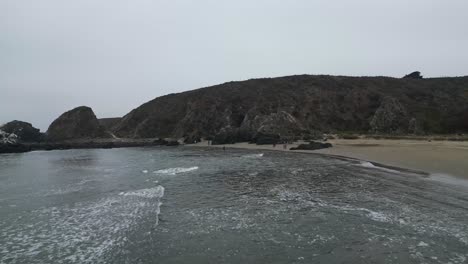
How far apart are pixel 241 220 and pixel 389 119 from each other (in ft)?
191

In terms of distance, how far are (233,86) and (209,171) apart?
61330 mm

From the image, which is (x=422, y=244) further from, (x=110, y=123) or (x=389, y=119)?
(x=110, y=123)

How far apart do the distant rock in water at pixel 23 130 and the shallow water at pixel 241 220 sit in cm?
5950

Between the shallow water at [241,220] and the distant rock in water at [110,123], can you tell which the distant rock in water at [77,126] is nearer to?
the distant rock in water at [110,123]

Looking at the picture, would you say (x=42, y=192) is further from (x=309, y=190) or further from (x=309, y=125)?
(x=309, y=125)

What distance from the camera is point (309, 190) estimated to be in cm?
1752

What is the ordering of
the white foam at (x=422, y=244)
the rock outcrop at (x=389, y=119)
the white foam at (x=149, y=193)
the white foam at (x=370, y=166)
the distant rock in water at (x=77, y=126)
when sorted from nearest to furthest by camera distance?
the white foam at (x=422, y=244) → the white foam at (x=149, y=193) → the white foam at (x=370, y=166) → the rock outcrop at (x=389, y=119) → the distant rock in water at (x=77, y=126)

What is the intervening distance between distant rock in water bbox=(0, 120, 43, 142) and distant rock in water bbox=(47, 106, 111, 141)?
3.68 metres

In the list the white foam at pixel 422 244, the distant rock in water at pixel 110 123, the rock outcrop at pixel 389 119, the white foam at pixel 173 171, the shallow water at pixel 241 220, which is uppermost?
the distant rock in water at pixel 110 123

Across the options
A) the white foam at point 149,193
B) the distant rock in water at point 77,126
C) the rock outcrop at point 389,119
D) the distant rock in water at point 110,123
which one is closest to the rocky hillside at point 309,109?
the rock outcrop at point 389,119

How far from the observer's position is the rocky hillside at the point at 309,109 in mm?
62750

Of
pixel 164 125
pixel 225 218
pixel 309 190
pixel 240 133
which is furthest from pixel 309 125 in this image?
pixel 225 218

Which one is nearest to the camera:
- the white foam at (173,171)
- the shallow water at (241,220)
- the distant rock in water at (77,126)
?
the shallow water at (241,220)

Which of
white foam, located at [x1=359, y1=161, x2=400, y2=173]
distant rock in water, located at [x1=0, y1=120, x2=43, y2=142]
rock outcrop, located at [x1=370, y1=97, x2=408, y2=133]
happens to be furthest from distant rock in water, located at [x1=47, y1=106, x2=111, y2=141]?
white foam, located at [x1=359, y1=161, x2=400, y2=173]
